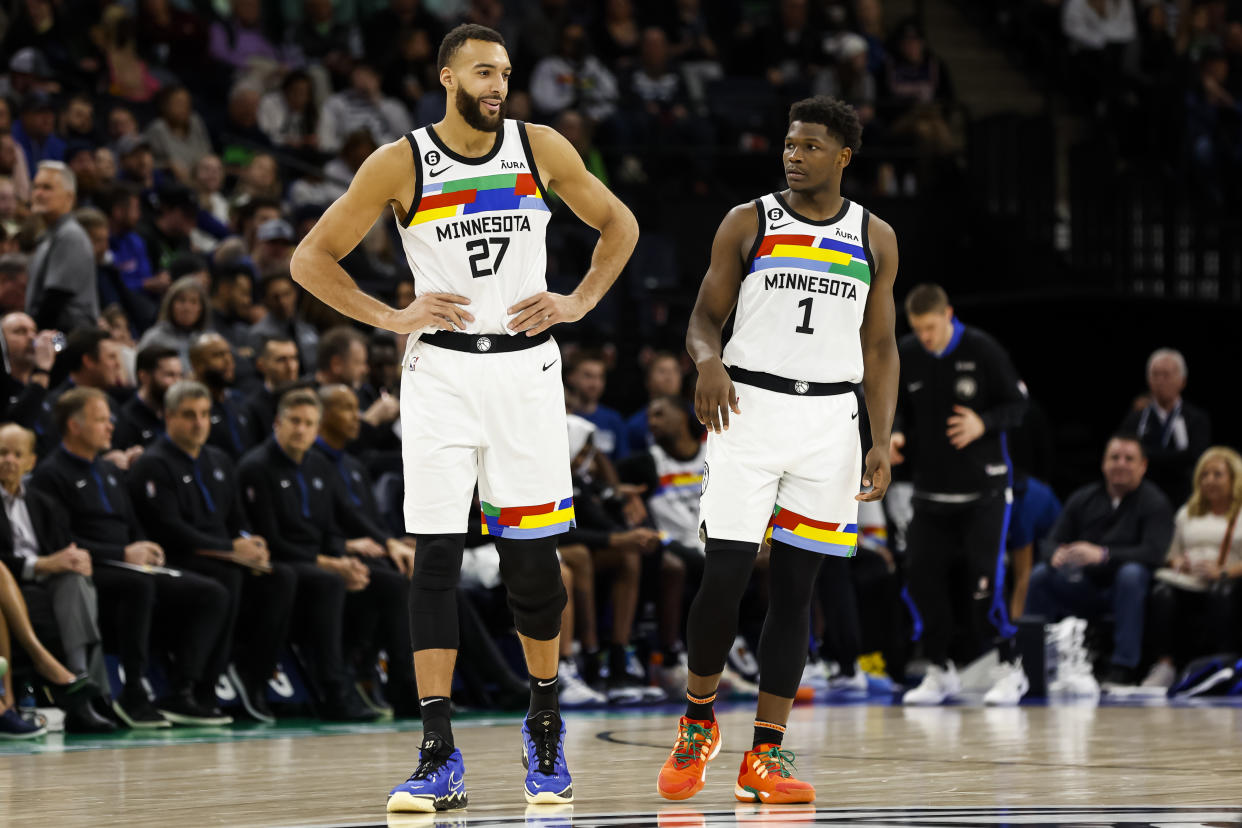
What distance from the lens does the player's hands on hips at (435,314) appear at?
520 cm

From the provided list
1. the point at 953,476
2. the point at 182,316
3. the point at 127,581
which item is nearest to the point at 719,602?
the point at 127,581

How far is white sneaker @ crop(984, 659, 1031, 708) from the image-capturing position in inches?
382

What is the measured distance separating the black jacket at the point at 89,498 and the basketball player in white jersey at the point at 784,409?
398 cm

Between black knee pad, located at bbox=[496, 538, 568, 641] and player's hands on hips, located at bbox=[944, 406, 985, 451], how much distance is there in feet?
15.0

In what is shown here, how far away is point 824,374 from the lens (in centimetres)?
562

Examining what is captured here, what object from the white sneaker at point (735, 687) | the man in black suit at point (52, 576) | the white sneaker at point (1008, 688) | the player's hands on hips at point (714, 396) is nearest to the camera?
the player's hands on hips at point (714, 396)

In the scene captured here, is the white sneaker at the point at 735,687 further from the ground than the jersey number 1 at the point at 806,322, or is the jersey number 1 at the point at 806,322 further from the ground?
the jersey number 1 at the point at 806,322

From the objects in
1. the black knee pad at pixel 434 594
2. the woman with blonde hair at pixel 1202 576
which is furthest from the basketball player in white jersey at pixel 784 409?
the woman with blonde hair at pixel 1202 576

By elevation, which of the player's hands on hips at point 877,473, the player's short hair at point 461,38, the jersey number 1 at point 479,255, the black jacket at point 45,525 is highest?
the player's short hair at point 461,38

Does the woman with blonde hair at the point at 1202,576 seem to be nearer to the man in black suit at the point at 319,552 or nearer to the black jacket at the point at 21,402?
the man in black suit at the point at 319,552

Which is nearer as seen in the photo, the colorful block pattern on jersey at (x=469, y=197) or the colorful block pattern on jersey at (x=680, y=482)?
the colorful block pattern on jersey at (x=469, y=197)

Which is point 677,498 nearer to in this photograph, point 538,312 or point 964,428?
point 964,428

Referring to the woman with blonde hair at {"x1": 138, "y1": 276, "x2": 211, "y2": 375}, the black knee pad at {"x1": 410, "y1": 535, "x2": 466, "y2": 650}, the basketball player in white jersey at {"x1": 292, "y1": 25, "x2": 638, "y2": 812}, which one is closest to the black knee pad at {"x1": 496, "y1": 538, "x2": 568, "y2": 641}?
the basketball player in white jersey at {"x1": 292, "y1": 25, "x2": 638, "y2": 812}

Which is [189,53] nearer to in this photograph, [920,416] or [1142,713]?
[920,416]
